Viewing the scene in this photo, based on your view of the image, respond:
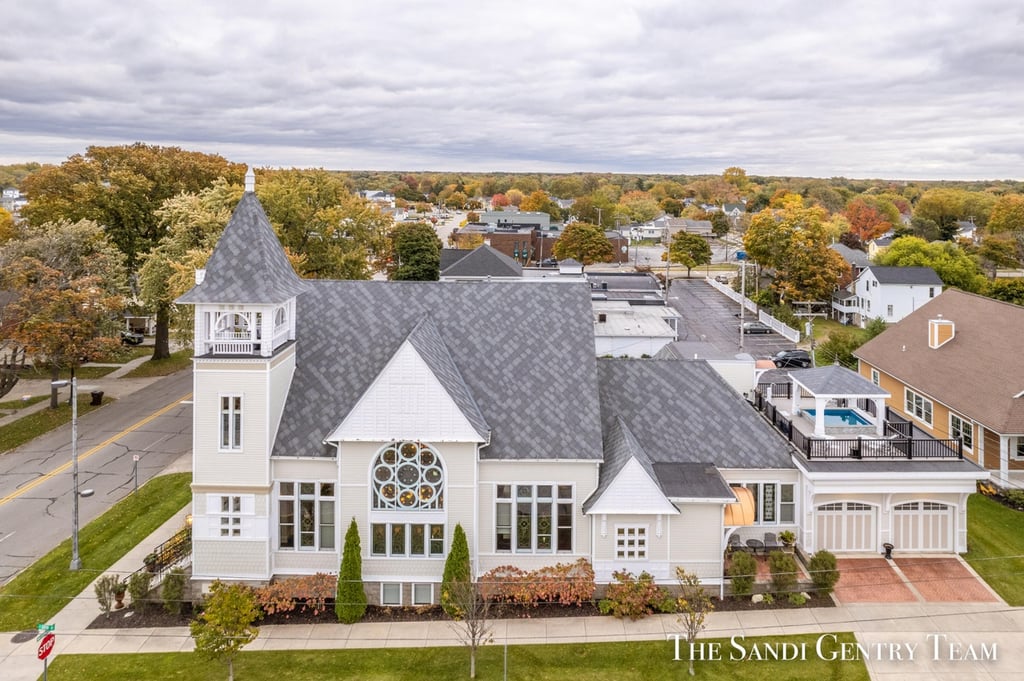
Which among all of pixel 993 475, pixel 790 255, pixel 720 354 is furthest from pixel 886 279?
pixel 993 475

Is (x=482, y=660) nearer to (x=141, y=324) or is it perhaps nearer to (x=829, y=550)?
(x=829, y=550)

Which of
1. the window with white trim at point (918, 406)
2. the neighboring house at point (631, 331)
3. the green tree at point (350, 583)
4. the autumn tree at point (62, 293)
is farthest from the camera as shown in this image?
the neighboring house at point (631, 331)

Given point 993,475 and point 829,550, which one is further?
point 993,475

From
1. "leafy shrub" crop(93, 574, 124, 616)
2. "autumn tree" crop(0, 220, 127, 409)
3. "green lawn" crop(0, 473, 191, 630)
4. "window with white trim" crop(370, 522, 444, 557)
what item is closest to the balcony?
"window with white trim" crop(370, 522, 444, 557)

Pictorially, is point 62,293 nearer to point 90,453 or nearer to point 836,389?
point 90,453

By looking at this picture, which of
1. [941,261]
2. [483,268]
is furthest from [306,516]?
[941,261]

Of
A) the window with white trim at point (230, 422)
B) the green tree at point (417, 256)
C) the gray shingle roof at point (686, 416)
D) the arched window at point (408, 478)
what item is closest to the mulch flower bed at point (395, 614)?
the arched window at point (408, 478)

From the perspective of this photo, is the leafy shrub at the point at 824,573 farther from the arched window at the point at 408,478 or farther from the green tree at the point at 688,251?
the green tree at the point at 688,251
